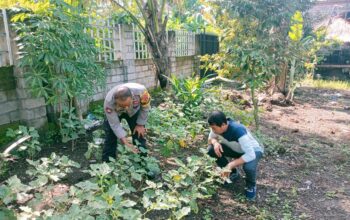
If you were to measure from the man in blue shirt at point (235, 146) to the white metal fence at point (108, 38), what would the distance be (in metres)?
3.06

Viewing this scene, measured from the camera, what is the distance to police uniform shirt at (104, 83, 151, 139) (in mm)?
2801

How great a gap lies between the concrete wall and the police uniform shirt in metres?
1.53

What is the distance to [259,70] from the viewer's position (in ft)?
14.1

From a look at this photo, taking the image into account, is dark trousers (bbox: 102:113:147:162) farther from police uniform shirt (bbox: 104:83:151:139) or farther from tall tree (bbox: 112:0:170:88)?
tall tree (bbox: 112:0:170:88)

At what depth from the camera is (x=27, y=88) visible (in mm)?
3768

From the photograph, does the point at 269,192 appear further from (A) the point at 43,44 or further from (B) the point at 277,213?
A: (A) the point at 43,44

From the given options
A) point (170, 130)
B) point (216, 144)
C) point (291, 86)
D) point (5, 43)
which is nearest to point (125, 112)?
point (170, 130)

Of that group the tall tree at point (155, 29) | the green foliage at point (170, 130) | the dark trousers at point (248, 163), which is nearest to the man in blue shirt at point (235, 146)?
the dark trousers at point (248, 163)

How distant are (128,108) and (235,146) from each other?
1.11 metres

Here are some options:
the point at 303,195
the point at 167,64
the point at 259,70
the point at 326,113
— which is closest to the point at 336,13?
the point at 326,113

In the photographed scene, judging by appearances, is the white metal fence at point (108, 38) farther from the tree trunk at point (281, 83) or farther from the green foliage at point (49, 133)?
the tree trunk at point (281, 83)

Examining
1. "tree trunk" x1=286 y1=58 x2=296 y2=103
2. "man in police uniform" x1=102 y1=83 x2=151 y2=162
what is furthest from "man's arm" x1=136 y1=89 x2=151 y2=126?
"tree trunk" x1=286 y1=58 x2=296 y2=103

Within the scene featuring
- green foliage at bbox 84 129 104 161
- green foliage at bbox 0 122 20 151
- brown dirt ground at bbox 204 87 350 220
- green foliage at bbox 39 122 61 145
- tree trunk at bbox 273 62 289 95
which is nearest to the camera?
brown dirt ground at bbox 204 87 350 220

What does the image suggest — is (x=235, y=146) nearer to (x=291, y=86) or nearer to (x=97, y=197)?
(x=97, y=197)
